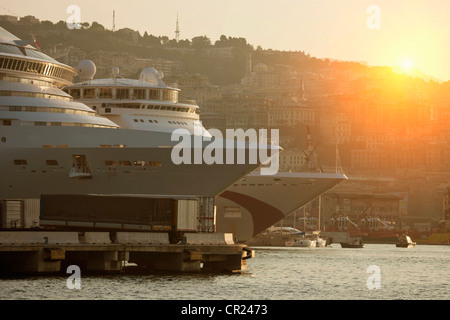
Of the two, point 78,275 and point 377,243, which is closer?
point 78,275

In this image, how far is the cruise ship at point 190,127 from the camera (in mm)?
91250

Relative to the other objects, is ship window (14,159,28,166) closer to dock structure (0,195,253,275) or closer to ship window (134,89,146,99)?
dock structure (0,195,253,275)

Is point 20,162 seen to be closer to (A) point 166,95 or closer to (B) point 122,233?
(B) point 122,233

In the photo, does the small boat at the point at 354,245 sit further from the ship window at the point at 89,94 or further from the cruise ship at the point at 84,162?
the cruise ship at the point at 84,162

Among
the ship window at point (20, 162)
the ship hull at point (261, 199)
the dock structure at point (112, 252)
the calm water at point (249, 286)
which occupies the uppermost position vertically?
the ship window at point (20, 162)

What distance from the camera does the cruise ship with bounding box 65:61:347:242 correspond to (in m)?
91.2

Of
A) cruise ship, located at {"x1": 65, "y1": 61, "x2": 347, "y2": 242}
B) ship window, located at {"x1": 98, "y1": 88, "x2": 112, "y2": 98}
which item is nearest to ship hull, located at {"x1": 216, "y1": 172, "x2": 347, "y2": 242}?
cruise ship, located at {"x1": 65, "y1": 61, "x2": 347, "y2": 242}

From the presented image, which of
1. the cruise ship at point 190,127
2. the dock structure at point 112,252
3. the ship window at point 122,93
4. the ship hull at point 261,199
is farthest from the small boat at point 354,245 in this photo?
the dock structure at point 112,252

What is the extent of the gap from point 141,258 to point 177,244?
87.8 inches

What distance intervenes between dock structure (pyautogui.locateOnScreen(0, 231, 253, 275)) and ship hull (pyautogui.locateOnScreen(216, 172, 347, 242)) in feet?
78.1
